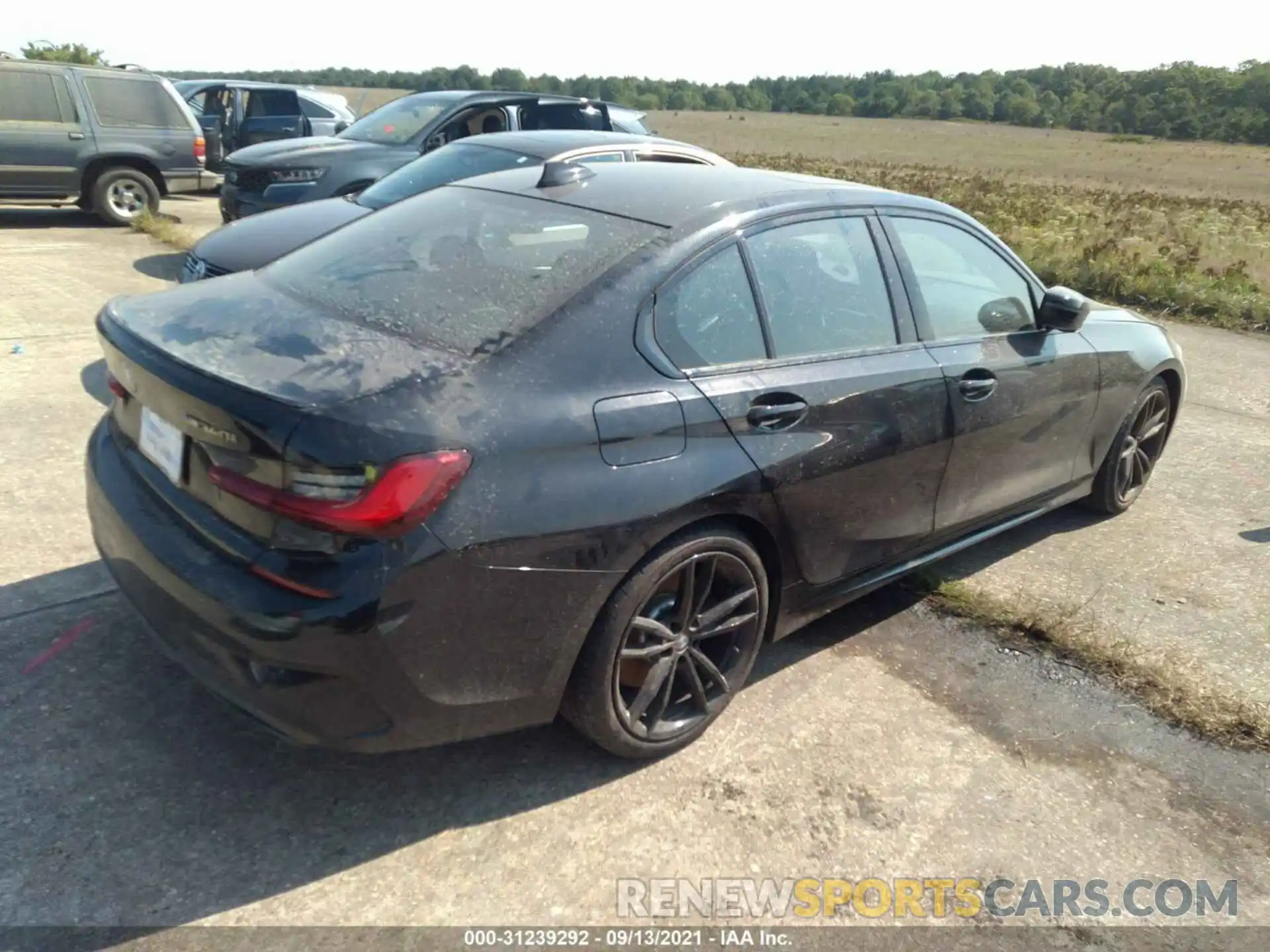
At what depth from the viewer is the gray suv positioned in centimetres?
1093

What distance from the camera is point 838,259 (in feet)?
11.6

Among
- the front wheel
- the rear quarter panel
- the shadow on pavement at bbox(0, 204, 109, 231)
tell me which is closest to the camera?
the front wheel

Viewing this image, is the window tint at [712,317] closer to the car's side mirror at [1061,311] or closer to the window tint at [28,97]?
the car's side mirror at [1061,311]

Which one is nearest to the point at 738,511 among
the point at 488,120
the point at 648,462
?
the point at 648,462

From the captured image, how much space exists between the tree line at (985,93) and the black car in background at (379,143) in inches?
2071

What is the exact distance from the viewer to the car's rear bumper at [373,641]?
234 cm

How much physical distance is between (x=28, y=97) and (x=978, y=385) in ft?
36.9

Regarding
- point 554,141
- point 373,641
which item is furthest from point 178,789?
point 554,141

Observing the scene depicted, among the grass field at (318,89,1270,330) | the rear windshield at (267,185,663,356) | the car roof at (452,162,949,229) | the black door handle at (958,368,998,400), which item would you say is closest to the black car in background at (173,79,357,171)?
the grass field at (318,89,1270,330)

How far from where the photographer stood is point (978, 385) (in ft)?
12.3

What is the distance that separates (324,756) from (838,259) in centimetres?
230

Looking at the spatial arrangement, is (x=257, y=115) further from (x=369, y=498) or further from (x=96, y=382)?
(x=369, y=498)

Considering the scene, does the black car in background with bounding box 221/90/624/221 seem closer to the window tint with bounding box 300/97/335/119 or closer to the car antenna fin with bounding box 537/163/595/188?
the car antenna fin with bounding box 537/163/595/188

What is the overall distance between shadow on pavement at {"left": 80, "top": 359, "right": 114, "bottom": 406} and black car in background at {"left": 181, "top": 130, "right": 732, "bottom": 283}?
0.76m
